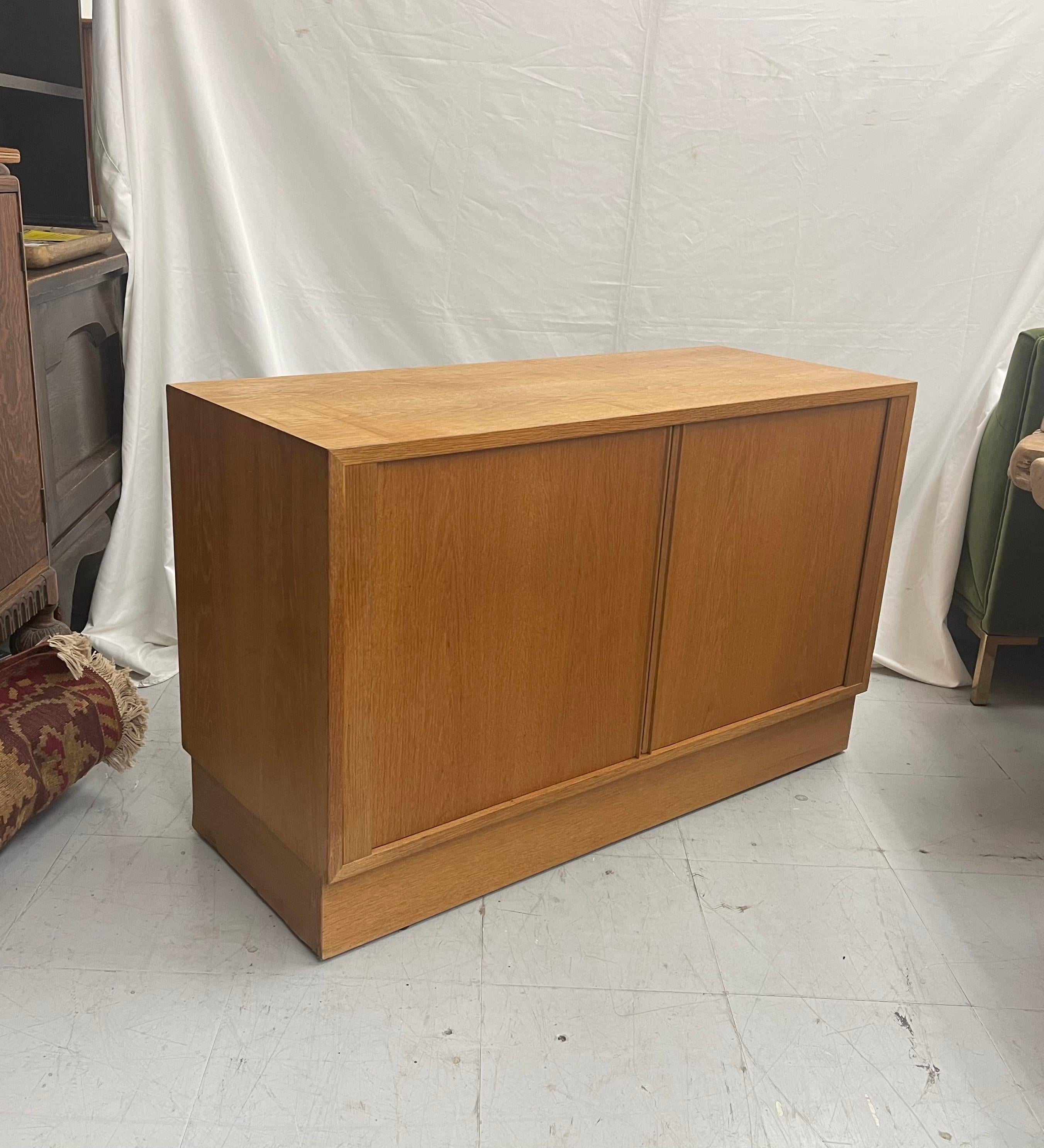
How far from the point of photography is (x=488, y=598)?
1688mm

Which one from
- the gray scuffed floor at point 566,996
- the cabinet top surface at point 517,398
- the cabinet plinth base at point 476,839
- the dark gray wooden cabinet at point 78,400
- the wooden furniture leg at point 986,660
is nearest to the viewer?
the gray scuffed floor at point 566,996

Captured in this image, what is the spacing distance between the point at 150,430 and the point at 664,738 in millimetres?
1494

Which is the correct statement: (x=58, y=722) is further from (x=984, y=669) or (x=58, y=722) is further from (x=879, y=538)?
(x=984, y=669)

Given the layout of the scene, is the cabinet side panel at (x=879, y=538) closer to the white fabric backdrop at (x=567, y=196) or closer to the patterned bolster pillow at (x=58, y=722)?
the white fabric backdrop at (x=567, y=196)

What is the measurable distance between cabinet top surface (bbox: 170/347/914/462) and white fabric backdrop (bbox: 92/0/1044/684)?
0.62 m

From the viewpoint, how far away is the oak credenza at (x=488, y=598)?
62.0 inches

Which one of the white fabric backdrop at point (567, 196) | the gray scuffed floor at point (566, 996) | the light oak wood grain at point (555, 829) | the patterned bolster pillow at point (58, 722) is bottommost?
the gray scuffed floor at point (566, 996)

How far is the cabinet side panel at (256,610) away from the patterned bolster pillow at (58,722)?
0.84ft

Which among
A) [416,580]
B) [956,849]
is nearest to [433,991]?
[416,580]

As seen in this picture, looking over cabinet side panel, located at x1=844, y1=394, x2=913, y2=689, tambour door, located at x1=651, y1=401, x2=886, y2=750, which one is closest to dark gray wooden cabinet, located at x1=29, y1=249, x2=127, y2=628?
tambour door, located at x1=651, y1=401, x2=886, y2=750

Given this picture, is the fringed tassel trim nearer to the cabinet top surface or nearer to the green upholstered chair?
the cabinet top surface

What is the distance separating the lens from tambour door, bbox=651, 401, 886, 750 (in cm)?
194

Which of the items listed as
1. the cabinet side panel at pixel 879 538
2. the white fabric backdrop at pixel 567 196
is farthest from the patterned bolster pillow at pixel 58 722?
the cabinet side panel at pixel 879 538

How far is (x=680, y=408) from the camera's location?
1815mm
